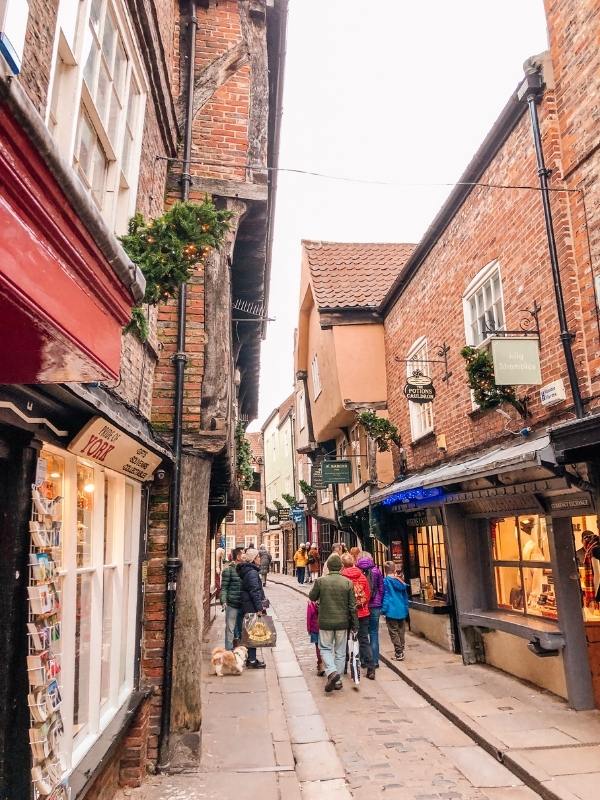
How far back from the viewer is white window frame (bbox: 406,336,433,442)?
11.9m

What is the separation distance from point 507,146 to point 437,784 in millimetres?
7959

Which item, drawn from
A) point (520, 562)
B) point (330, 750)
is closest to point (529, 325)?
point (520, 562)

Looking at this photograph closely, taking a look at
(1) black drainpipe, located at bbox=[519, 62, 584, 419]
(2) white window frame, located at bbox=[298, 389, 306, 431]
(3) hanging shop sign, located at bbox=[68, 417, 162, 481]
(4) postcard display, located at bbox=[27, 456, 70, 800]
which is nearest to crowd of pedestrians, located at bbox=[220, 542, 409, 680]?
(1) black drainpipe, located at bbox=[519, 62, 584, 419]

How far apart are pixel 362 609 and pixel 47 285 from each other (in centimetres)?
832

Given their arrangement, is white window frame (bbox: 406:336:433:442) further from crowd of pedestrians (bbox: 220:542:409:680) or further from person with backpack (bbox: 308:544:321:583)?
person with backpack (bbox: 308:544:321:583)

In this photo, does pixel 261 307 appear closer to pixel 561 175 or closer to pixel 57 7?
pixel 561 175

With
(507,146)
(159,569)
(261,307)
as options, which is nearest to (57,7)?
Result: (159,569)

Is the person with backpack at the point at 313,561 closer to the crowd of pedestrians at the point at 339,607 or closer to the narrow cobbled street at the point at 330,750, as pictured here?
the crowd of pedestrians at the point at 339,607

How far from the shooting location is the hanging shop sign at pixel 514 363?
713cm

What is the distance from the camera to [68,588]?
3.59 m

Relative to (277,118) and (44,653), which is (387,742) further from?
(277,118)

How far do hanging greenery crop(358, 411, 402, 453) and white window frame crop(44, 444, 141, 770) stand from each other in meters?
8.34

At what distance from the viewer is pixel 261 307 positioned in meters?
11.2

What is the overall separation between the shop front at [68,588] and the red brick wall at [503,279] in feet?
16.4
